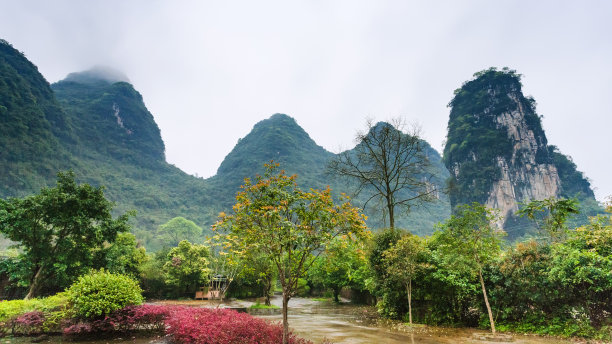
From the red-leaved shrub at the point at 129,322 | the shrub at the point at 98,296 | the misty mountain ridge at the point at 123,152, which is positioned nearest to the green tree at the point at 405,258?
the red-leaved shrub at the point at 129,322

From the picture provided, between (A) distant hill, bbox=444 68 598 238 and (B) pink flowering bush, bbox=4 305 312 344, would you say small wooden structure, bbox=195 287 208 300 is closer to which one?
(B) pink flowering bush, bbox=4 305 312 344

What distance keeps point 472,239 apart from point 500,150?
94.8m

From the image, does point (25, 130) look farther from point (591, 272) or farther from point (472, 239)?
point (591, 272)

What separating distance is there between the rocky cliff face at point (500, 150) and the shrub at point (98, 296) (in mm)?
89097

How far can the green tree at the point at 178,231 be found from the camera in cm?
8443

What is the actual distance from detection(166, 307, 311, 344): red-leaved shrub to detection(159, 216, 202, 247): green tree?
269 ft

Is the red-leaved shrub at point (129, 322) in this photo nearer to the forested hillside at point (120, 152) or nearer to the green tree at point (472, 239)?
the green tree at point (472, 239)

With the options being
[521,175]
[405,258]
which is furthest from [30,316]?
[521,175]

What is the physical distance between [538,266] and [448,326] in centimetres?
455

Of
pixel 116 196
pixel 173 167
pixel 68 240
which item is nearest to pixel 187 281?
pixel 68 240

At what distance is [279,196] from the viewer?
23.1ft

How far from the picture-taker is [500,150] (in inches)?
3533

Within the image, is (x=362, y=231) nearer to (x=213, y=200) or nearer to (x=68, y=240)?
(x=68, y=240)

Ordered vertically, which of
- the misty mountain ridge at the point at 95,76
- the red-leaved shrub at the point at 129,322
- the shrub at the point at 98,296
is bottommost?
the red-leaved shrub at the point at 129,322
